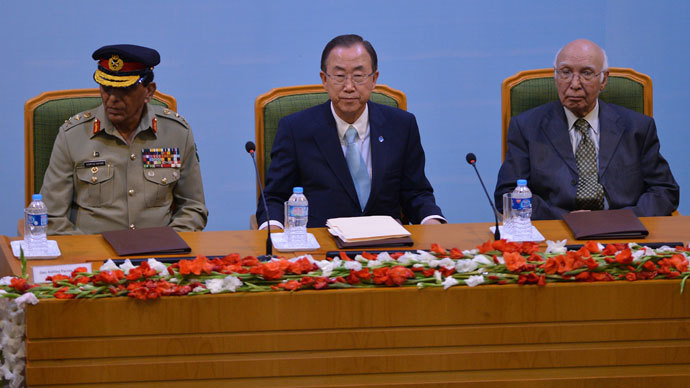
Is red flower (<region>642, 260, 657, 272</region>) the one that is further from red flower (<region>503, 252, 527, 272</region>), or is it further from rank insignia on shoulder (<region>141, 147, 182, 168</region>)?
rank insignia on shoulder (<region>141, 147, 182, 168</region>)

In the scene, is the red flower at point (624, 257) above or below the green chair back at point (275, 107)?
below

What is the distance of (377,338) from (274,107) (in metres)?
1.65

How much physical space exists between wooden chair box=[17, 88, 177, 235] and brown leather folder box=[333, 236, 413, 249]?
1.15m

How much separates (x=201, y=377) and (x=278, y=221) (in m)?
1.27

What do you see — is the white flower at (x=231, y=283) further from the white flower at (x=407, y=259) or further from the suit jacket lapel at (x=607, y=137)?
the suit jacket lapel at (x=607, y=137)

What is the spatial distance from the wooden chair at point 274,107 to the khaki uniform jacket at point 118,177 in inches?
10.4

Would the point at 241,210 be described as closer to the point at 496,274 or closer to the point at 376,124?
the point at 376,124

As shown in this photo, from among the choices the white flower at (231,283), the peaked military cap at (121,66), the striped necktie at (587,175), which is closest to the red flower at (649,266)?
the white flower at (231,283)

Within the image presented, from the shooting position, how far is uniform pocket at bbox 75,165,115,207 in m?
3.19

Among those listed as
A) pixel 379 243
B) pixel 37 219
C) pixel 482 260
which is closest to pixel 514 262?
pixel 482 260

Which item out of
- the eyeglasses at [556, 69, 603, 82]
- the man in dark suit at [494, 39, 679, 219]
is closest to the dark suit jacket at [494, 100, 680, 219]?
the man in dark suit at [494, 39, 679, 219]

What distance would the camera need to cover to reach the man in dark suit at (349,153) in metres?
3.26

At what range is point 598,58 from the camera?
3.45 m

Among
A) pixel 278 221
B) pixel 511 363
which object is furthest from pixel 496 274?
pixel 278 221
